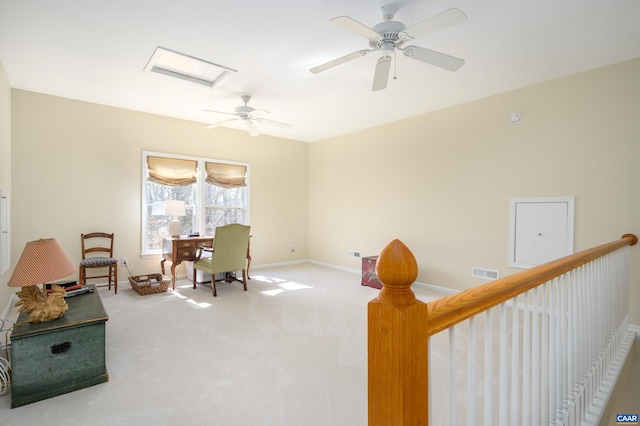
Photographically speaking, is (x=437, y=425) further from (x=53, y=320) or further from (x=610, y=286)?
(x=53, y=320)

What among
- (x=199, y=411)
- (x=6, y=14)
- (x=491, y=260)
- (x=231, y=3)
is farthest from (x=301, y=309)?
(x=6, y=14)

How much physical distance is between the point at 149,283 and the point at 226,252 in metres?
1.22

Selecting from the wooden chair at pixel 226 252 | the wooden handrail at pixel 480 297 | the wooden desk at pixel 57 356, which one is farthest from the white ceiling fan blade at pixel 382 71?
the wooden desk at pixel 57 356

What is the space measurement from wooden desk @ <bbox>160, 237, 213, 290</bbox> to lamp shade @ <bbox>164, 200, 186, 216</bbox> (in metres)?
0.41

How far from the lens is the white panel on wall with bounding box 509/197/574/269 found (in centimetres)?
365

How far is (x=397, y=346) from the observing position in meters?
0.68

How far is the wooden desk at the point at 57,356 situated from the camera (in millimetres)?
2027

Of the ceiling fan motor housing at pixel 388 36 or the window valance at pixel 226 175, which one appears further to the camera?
the window valance at pixel 226 175

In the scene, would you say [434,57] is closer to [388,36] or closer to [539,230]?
[388,36]

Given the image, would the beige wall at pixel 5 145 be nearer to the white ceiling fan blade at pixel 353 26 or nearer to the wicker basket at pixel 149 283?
the wicker basket at pixel 149 283

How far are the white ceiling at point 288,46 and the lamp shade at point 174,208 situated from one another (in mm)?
1507

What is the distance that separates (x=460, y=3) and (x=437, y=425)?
2.85 metres

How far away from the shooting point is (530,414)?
128 cm

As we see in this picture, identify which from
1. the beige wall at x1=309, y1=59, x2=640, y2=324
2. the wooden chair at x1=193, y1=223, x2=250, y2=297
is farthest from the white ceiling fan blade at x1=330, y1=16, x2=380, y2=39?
the wooden chair at x1=193, y1=223, x2=250, y2=297
